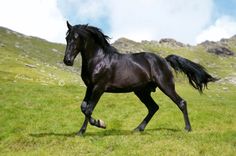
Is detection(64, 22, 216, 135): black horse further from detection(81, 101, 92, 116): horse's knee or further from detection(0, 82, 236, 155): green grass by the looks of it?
detection(0, 82, 236, 155): green grass

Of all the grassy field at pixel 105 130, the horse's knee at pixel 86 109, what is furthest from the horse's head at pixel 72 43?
the grassy field at pixel 105 130

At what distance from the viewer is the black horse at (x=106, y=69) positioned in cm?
1506

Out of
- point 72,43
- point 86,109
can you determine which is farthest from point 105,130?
point 72,43

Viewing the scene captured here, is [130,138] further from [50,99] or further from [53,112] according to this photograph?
[50,99]

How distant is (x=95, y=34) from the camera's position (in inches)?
623

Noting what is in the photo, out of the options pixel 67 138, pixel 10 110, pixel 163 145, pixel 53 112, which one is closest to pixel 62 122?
pixel 53 112

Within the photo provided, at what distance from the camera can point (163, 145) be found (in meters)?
13.2

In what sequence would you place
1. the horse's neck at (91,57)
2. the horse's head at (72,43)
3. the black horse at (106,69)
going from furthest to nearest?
the horse's neck at (91,57), the black horse at (106,69), the horse's head at (72,43)

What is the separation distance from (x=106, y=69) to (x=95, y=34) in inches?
60.8

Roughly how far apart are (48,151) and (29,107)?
1406 centimetres

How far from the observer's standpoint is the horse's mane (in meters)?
15.5

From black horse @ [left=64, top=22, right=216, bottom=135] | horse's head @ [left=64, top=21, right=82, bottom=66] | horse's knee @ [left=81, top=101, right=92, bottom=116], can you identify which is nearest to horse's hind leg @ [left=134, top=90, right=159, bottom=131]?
black horse @ [left=64, top=22, right=216, bottom=135]

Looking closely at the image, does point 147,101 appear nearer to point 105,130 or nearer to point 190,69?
point 190,69

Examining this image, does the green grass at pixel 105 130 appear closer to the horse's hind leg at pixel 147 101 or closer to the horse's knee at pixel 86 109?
the horse's hind leg at pixel 147 101
